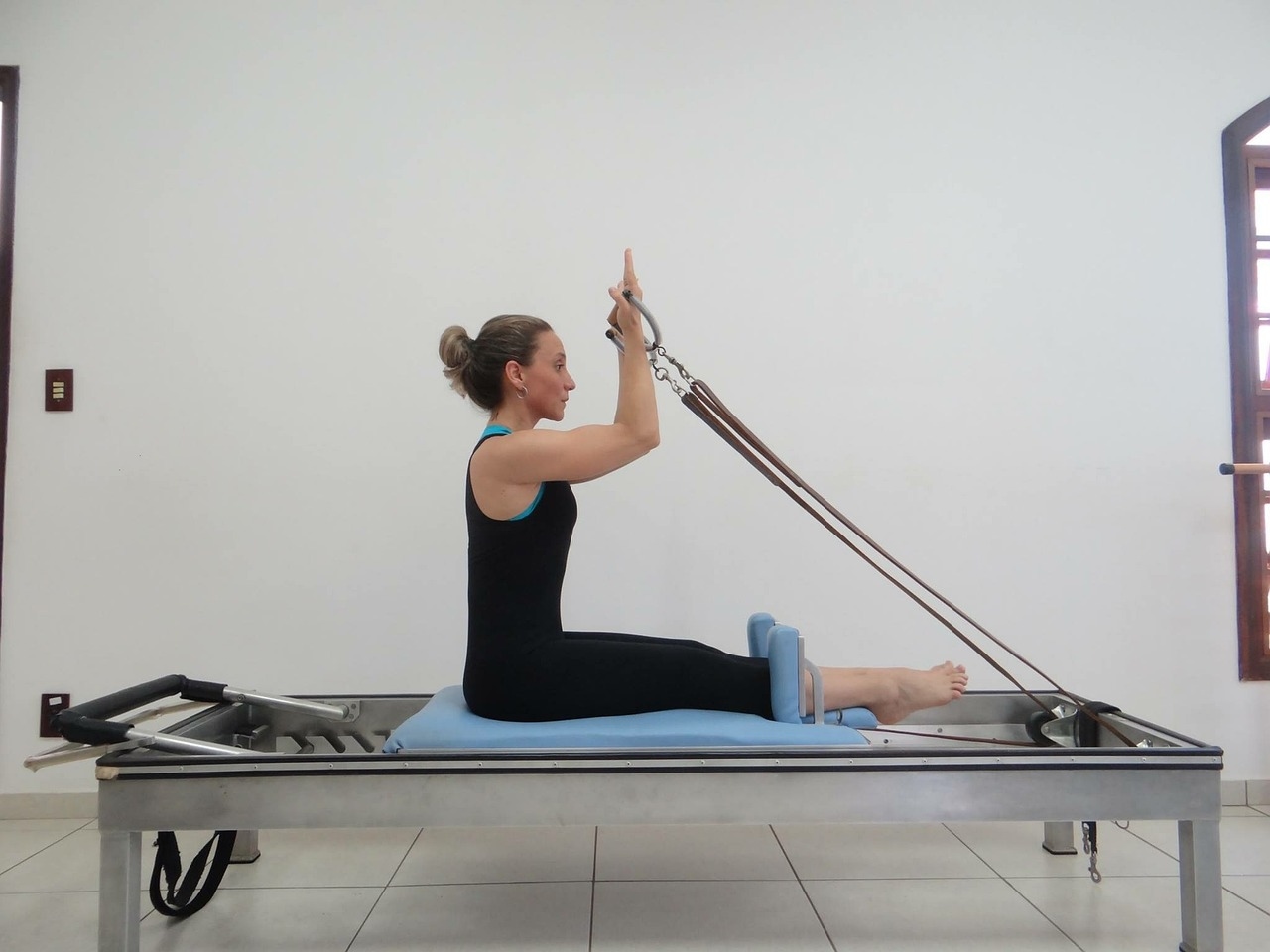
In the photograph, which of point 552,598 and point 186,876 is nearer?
point 552,598

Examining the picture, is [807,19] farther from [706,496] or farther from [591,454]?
[591,454]

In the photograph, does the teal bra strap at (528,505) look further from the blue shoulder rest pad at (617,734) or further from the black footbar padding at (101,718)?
the black footbar padding at (101,718)

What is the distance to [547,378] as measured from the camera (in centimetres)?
181

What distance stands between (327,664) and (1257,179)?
3.23 m

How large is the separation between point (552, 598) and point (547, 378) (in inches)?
18.0

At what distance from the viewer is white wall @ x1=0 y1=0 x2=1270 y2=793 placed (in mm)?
2498

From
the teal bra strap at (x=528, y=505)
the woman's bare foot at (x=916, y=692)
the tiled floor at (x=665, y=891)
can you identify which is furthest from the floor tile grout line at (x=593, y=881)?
the teal bra strap at (x=528, y=505)

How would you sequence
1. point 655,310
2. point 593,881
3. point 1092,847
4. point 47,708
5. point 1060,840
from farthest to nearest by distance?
point 655,310, point 47,708, point 1060,840, point 593,881, point 1092,847

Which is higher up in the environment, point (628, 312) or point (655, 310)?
point (655, 310)

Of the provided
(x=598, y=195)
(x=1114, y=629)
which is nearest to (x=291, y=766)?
(x=598, y=195)

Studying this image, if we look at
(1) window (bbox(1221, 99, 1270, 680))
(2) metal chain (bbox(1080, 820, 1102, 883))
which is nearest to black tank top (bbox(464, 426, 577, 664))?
(2) metal chain (bbox(1080, 820, 1102, 883))

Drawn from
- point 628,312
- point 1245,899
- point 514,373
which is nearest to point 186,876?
point 514,373

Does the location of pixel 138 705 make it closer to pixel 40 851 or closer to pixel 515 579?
pixel 515 579

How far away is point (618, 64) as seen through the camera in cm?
260
